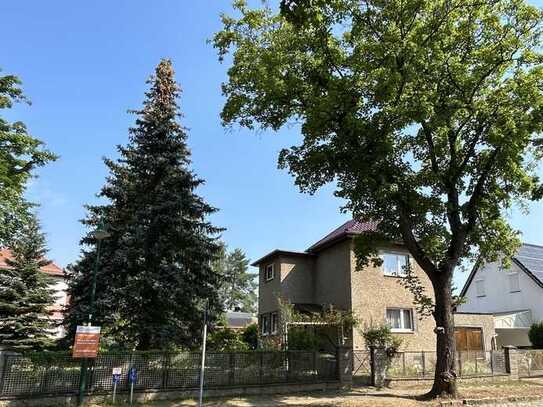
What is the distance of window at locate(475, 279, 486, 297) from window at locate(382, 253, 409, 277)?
14.8 m

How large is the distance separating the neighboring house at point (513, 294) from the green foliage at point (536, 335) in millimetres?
1550

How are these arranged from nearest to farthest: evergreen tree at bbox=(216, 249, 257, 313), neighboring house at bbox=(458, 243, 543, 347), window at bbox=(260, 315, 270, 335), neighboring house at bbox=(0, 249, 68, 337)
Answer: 1. neighboring house at bbox=(0, 249, 68, 337)
2. window at bbox=(260, 315, 270, 335)
3. neighboring house at bbox=(458, 243, 543, 347)
4. evergreen tree at bbox=(216, 249, 257, 313)

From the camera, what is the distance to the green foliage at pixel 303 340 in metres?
22.0

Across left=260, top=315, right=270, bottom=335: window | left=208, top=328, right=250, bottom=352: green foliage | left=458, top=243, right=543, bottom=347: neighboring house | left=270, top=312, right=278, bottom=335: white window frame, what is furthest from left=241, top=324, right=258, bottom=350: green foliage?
left=458, top=243, right=543, bottom=347: neighboring house

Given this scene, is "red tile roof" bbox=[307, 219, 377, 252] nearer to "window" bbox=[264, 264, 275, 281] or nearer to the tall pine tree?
"window" bbox=[264, 264, 275, 281]

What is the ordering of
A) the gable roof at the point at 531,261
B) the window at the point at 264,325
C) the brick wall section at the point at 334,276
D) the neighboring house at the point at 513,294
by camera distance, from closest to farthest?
the brick wall section at the point at 334,276 < the window at the point at 264,325 < the neighboring house at the point at 513,294 < the gable roof at the point at 531,261

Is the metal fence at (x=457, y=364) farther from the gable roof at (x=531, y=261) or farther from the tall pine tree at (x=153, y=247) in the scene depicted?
the gable roof at (x=531, y=261)

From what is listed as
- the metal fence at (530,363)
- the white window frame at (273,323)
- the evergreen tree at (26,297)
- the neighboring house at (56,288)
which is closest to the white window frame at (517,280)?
the metal fence at (530,363)

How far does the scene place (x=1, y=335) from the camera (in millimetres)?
27922

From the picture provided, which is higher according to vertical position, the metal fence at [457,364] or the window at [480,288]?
the window at [480,288]

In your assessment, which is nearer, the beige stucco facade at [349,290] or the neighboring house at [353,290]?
the beige stucco facade at [349,290]

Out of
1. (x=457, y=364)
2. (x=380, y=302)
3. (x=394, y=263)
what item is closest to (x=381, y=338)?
(x=380, y=302)

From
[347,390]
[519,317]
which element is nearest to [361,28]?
[347,390]

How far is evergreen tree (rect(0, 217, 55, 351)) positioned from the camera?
28234mm
